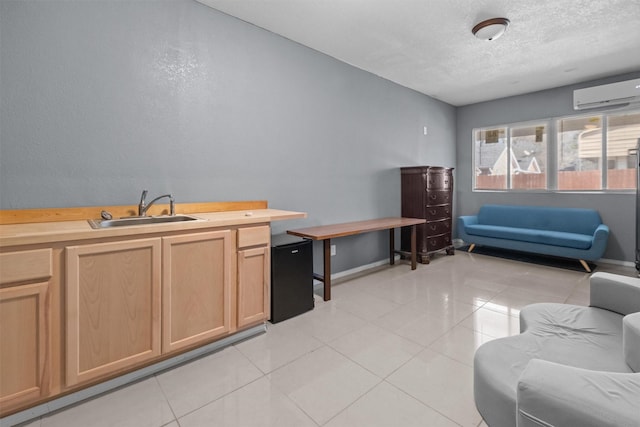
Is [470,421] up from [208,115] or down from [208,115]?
down

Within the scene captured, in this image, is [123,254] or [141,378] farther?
[141,378]

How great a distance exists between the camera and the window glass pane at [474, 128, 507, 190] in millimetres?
5579

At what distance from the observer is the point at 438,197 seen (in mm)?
4699

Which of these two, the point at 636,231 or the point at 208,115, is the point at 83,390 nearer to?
the point at 208,115

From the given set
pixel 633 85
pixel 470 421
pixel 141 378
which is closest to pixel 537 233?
pixel 633 85

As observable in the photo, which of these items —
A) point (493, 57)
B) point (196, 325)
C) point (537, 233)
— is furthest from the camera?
point (537, 233)

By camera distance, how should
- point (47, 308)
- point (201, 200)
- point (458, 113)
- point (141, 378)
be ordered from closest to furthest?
1. point (47, 308)
2. point (141, 378)
3. point (201, 200)
4. point (458, 113)

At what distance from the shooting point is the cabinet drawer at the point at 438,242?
4.64 m

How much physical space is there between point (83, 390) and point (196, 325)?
648 mm

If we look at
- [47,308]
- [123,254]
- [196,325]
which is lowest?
[196,325]

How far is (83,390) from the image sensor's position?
5.58ft

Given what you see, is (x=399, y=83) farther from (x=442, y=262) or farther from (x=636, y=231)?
(x=636, y=231)

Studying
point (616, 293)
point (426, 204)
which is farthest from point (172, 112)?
point (426, 204)

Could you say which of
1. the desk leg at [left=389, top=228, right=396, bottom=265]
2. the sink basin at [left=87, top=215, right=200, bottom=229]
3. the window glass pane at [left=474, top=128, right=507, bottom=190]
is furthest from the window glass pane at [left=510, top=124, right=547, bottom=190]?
the sink basin at [left=87, top=215, right=200, bottom=229]
